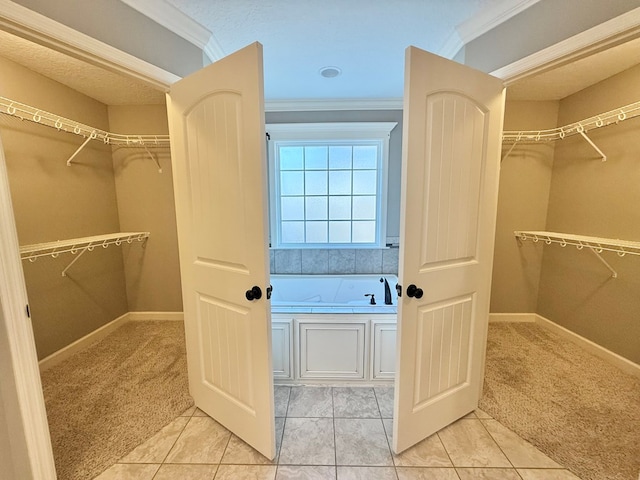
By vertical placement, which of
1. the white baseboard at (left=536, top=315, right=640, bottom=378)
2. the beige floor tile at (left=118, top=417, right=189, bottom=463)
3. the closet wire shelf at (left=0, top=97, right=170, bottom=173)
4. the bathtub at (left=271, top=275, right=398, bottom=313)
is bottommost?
the beige floor tile at (left=118, top=417, right=189, bottom=463)

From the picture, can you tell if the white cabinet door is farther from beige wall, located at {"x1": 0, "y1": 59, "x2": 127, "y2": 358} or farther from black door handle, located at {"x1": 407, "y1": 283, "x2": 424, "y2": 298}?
beige wall, located at {"x1": 0, "y1": 59, "x2": 127, "y2": 358}

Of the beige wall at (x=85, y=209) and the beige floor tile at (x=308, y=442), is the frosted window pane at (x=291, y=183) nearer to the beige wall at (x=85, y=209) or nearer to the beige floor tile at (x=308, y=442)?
the beige wall at (x=85, y=209)

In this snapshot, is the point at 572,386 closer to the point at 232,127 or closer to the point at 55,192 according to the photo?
the point at 232,127

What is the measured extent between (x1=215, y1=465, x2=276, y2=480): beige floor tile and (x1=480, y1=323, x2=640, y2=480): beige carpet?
1396mm

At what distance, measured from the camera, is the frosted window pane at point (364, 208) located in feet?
10.4

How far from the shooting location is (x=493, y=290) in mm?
2818

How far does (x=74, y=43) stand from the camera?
3.66ft

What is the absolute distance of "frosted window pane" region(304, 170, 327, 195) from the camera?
3.13 m

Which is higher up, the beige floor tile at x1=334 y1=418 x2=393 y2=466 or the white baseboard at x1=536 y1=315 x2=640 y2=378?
the white baseboard at x1=536 y1=315 x2=640 y2=378

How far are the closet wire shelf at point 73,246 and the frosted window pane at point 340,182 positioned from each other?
2.09m

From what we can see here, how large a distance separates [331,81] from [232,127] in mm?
1636

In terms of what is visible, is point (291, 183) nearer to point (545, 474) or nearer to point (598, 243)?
point (598, 243)

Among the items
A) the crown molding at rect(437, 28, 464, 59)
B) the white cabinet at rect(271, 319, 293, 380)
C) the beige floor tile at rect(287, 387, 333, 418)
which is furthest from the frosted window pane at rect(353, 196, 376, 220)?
the beige floor tile at rect(287, 387, 333, 418)

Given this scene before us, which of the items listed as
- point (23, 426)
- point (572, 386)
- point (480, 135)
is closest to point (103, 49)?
point (23, 426)
